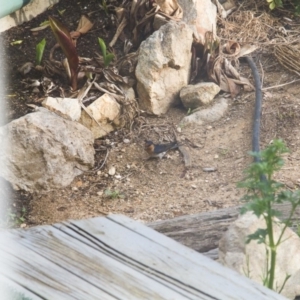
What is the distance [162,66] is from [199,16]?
2.36 feet

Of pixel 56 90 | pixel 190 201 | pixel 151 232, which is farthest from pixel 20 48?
pixel 151 232

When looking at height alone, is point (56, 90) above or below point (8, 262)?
below

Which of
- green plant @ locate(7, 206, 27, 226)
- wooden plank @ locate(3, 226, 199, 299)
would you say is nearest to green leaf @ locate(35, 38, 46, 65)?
green plant @ locate(7, 206, 27, 226)

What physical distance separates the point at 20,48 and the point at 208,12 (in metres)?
1.46

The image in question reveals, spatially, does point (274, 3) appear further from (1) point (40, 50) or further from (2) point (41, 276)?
(2) point (41, 276)

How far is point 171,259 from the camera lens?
1623 mm

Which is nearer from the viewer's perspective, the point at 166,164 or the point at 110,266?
the point at 110,266

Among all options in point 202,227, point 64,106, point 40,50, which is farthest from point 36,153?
point 202,227

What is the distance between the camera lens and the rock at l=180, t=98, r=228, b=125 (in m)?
5.20

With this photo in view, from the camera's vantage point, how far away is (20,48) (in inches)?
224

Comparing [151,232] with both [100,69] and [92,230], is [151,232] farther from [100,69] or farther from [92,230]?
[100,69]

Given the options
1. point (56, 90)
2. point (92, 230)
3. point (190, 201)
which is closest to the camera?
point (92, 230)

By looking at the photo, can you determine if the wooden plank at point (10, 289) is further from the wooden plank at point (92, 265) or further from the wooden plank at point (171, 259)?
the wooden plank at point (171, 259)

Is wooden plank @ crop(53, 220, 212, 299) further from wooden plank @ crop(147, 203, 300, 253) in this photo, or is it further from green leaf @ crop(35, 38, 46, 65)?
green leaf @ crop(35, 38, 46, 65)
